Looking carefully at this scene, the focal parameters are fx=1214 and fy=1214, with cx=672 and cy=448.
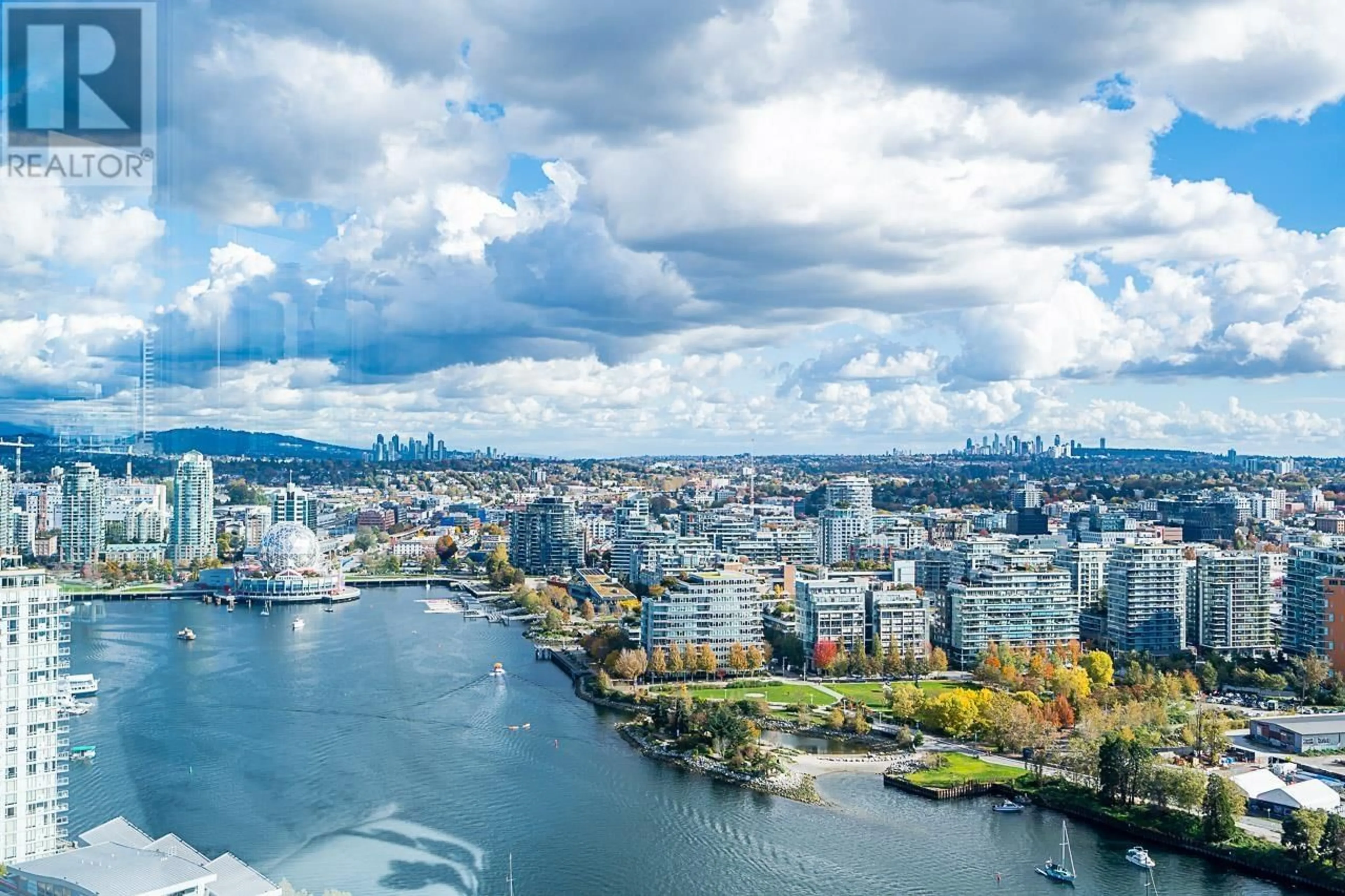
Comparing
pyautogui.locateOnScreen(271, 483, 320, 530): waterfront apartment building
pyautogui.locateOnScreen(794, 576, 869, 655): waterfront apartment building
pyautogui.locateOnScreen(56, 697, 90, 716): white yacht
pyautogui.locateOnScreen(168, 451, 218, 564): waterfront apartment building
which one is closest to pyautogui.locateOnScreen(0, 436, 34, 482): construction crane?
pyautogui.locateOnScreen(56, 697, 90, 716): white yacht

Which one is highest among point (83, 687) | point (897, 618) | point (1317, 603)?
point (1317, 603)

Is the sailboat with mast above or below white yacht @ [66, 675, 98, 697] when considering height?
below

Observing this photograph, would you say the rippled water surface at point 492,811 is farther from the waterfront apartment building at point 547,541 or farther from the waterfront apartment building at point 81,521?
the waterfront apartment building at point 547,541

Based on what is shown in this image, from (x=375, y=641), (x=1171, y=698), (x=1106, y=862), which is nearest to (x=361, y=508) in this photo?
(x=375, y=641)

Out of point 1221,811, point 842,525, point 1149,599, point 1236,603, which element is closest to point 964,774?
point 1221,811

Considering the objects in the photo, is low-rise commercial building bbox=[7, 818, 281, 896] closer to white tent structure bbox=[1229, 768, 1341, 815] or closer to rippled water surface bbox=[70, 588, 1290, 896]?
rippled water surface bbox=[70, 588, 1290, 896]

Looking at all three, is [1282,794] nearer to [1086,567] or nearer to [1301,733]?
[1301,733]
